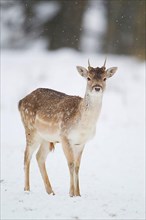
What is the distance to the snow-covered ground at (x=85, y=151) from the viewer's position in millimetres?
11117

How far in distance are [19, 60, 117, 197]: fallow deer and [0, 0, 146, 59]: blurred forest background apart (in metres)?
22.0

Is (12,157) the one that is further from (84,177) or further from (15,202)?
(15,202)

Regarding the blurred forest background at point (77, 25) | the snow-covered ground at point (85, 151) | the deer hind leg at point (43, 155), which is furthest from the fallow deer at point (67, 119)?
the blurred forest background at point (77, 25)

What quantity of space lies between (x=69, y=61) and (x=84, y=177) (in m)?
17.9

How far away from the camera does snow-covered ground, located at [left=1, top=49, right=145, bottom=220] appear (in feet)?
36.5

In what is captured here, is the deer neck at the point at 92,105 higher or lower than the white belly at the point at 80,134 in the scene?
higher

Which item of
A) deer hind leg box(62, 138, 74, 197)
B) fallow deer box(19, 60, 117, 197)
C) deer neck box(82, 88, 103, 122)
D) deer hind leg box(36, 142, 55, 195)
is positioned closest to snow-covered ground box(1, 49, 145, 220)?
deer hind leg box(62, 138, 74, 197)

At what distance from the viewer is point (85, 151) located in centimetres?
2117

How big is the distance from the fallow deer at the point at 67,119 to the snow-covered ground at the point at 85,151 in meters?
0.74

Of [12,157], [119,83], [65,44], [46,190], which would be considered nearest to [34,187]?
[46,190]

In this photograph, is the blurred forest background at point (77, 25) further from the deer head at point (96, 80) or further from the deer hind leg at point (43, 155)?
the deer head at point (96, 80)

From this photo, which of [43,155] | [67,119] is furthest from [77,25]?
[67,119]

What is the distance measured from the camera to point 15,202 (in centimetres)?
1129

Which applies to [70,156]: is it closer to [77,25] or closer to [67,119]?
[67,119]
